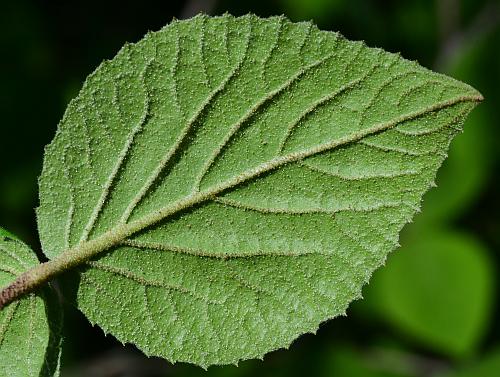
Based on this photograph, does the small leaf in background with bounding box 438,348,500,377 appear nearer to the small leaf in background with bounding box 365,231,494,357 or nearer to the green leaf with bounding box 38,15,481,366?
the small leaf in background with bounding box 365,231,494,357

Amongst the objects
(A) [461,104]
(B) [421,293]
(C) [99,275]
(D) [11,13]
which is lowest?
(C) [99,275]

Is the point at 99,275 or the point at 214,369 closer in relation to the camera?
the point at 99,275

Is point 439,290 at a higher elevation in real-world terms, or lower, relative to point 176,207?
higher

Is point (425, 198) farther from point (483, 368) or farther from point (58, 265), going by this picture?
point (58, 265)

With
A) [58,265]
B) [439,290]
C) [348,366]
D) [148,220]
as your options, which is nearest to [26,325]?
[58,265]

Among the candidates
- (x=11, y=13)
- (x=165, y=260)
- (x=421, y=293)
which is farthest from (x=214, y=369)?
(x=165, y=260)

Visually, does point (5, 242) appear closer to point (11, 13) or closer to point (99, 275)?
point (99, 275)

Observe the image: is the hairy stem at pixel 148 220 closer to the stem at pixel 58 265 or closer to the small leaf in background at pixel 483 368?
the stem at pixel 58 265

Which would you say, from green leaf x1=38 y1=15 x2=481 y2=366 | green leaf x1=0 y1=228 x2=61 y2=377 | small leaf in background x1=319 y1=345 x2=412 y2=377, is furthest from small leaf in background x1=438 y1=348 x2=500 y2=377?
green leaf x1=0 y1=228 x2=61 y2=377
